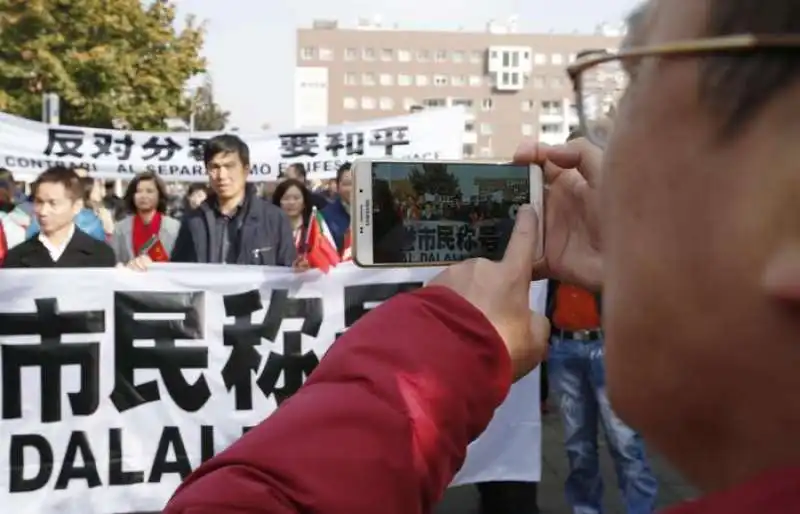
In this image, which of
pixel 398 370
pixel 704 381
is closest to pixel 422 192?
pixel 398 370

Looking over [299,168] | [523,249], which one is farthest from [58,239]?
[299,168]

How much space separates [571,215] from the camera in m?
1.38

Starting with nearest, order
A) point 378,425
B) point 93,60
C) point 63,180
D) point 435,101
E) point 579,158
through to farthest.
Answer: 1. point 378,425
2. point 579,158
3. point 63,180
4. point 93,60
5. point 435,101

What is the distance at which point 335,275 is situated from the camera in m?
4.36

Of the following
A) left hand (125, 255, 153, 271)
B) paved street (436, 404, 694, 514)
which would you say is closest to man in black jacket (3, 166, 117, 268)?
left hand (125, 255, 153, 271)

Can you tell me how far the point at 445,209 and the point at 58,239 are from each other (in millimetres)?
3445

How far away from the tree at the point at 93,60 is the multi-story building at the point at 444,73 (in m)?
61.6

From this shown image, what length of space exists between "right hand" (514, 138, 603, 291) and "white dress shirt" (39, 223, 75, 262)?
11.6ft

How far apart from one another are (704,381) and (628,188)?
5.4 inches

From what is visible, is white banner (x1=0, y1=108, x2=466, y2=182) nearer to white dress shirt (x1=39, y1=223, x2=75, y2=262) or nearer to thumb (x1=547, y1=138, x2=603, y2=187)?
white dress shirt (x1=39, y1=223, x2=75, y2=262)

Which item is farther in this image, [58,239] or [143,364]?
[58,239]

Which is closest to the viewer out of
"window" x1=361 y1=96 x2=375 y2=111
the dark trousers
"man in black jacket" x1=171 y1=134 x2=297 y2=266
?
the dark trousers

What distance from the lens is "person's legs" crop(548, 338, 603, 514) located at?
446 cm

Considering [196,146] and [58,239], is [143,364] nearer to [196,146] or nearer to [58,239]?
[58,239]
